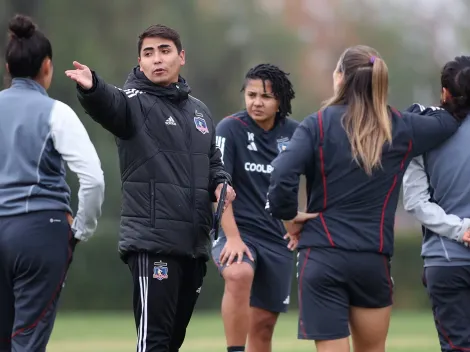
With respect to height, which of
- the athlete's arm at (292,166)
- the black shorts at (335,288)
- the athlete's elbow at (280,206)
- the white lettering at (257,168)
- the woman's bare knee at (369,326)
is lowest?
the woman's bare knee at (369,326)

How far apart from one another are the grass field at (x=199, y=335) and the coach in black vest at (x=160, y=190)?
5897 mm

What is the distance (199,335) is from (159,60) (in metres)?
9.18

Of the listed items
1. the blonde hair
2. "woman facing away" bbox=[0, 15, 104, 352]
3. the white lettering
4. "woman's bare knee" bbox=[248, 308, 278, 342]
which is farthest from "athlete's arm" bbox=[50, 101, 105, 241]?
"woman's bare knee" bbox=[248, 308, 278, 342]

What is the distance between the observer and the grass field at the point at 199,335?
1316 centimetres

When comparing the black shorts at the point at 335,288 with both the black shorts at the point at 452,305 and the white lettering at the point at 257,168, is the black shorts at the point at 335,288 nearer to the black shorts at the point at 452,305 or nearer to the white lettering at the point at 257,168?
the black shorts at the point at 452,305

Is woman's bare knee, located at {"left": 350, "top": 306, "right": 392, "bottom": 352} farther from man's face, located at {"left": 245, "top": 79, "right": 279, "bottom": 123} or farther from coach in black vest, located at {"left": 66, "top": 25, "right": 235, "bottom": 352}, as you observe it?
man's face, located at {"left": 245, "top": 79, "right": 279, "bottom": 123}

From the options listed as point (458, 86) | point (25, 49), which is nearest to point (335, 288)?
point (458, 86)

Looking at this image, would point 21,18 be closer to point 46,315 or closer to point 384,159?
point 46,315

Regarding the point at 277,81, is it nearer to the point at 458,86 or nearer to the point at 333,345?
the point at 458,86

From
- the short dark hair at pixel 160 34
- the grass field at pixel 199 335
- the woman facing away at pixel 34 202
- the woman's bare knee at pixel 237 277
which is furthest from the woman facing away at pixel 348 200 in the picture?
the grass field at pixel 199 335

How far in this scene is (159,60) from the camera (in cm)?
702

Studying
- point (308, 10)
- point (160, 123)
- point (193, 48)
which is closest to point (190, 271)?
point (160, 123)

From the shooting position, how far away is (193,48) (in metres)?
32.8

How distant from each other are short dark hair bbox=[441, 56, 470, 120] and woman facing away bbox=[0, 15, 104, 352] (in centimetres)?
226
